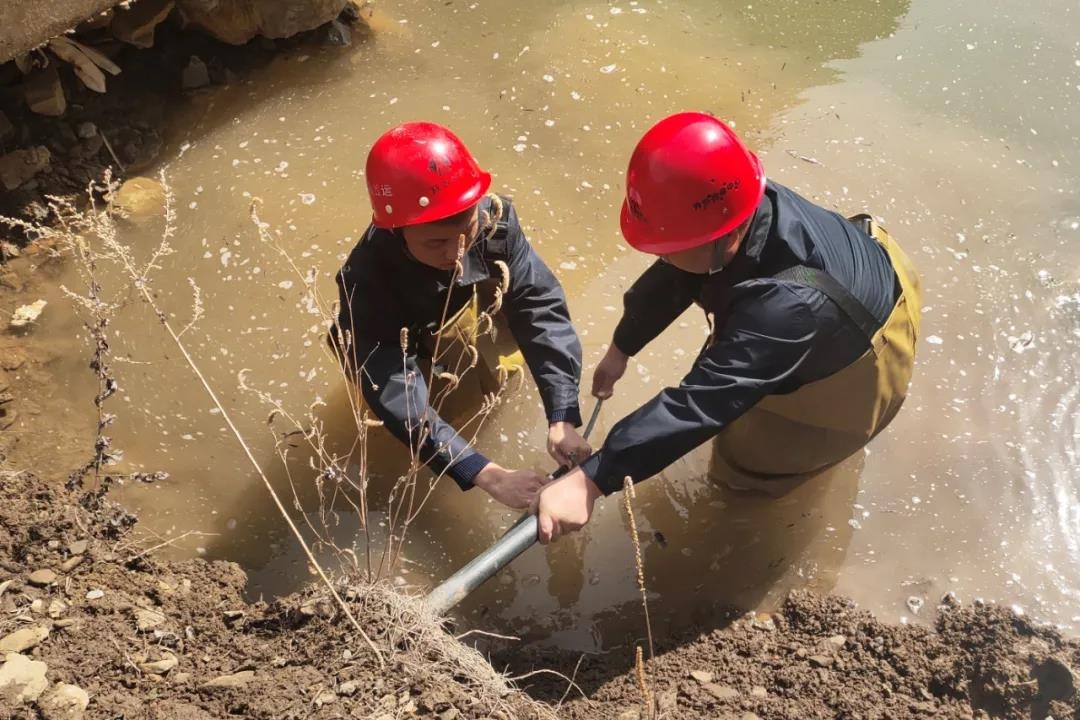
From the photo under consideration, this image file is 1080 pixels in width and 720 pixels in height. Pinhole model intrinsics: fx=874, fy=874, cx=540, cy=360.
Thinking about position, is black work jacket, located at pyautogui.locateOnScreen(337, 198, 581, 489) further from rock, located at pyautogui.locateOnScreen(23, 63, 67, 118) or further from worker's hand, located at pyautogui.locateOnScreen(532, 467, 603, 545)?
rock, located at pyautogui.locateOnScreen(23, 63, 67, 118)

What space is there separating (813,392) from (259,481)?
1.94 m

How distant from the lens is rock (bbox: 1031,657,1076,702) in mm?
2516

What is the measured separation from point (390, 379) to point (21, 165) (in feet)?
7.29

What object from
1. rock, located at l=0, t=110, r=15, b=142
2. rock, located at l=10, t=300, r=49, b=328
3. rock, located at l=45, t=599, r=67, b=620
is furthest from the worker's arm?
rock, located at l=0, t=110, r=15, b=142

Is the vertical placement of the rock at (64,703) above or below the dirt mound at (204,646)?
above

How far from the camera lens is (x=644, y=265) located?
12.3ft

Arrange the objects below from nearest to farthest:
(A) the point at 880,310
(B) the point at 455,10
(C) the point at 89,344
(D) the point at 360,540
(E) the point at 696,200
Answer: (E) the point at 696,200
(A) the point at 880,310
(D) the point at 360,540
(C) the point at 89,344
(B) the point at 455,10

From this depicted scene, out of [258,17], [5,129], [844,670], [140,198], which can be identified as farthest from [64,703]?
[258,17]

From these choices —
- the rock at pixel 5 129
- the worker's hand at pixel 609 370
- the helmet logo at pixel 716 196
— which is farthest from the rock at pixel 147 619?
the rock at pixel 5 129

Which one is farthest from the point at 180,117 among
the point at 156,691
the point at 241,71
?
the point at 156,691

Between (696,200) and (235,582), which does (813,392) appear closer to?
(696,200)

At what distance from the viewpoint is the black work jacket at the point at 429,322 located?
2.63 m

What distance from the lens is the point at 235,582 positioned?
2.77 m

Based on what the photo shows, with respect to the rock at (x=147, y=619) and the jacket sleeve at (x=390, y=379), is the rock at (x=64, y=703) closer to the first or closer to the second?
the rock at (x=147, y=619)
